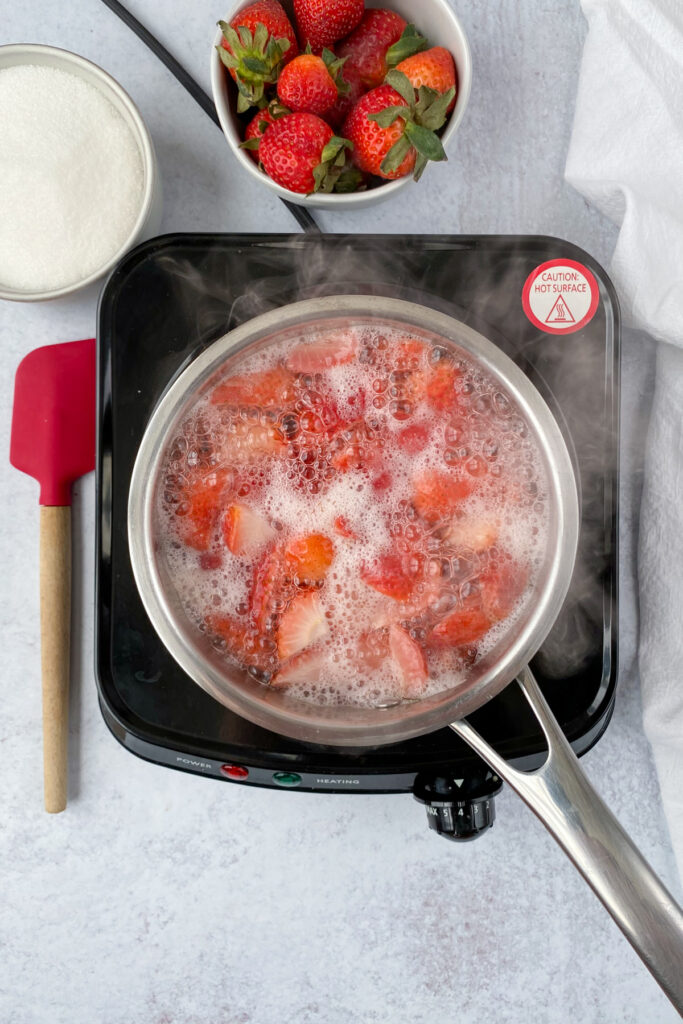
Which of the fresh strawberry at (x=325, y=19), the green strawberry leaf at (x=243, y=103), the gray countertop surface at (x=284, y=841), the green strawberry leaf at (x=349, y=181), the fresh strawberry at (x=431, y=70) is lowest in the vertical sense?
the gray countertop surface at (x=284, y=841)

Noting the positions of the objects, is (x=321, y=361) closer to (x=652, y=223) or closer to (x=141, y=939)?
(x=652, y=223)

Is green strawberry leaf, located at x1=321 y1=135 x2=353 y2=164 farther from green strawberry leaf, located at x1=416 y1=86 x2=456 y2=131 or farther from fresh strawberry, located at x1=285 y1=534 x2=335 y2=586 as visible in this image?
fresh strawberry, located at x1=285 y1=534 x2=335 y2=586

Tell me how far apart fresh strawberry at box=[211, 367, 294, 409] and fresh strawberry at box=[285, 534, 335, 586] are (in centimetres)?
11

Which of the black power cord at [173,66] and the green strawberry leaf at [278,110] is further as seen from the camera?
the black power cord at [173,66]

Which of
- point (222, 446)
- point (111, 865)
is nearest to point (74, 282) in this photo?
point (222, 446)

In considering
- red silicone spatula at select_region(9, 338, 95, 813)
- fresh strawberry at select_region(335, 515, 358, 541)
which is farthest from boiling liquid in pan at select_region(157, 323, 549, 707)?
red silicone spatula at select_region(9, 338, 95, 813)

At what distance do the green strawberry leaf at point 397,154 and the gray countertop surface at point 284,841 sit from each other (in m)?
0.15

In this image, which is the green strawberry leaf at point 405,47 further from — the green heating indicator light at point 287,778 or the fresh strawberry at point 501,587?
the green heating indicator light at point 287,778

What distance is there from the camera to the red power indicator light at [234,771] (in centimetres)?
71

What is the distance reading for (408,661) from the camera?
2.12ft

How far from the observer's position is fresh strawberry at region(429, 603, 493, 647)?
65 centimetres

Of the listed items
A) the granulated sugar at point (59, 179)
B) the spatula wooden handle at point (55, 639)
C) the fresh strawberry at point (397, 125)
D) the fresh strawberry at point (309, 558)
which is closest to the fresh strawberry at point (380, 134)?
the fresh strawberry at point (397, 125)

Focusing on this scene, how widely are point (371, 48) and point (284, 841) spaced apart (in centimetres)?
78

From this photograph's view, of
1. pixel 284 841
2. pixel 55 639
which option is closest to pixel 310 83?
pixel 55 639
